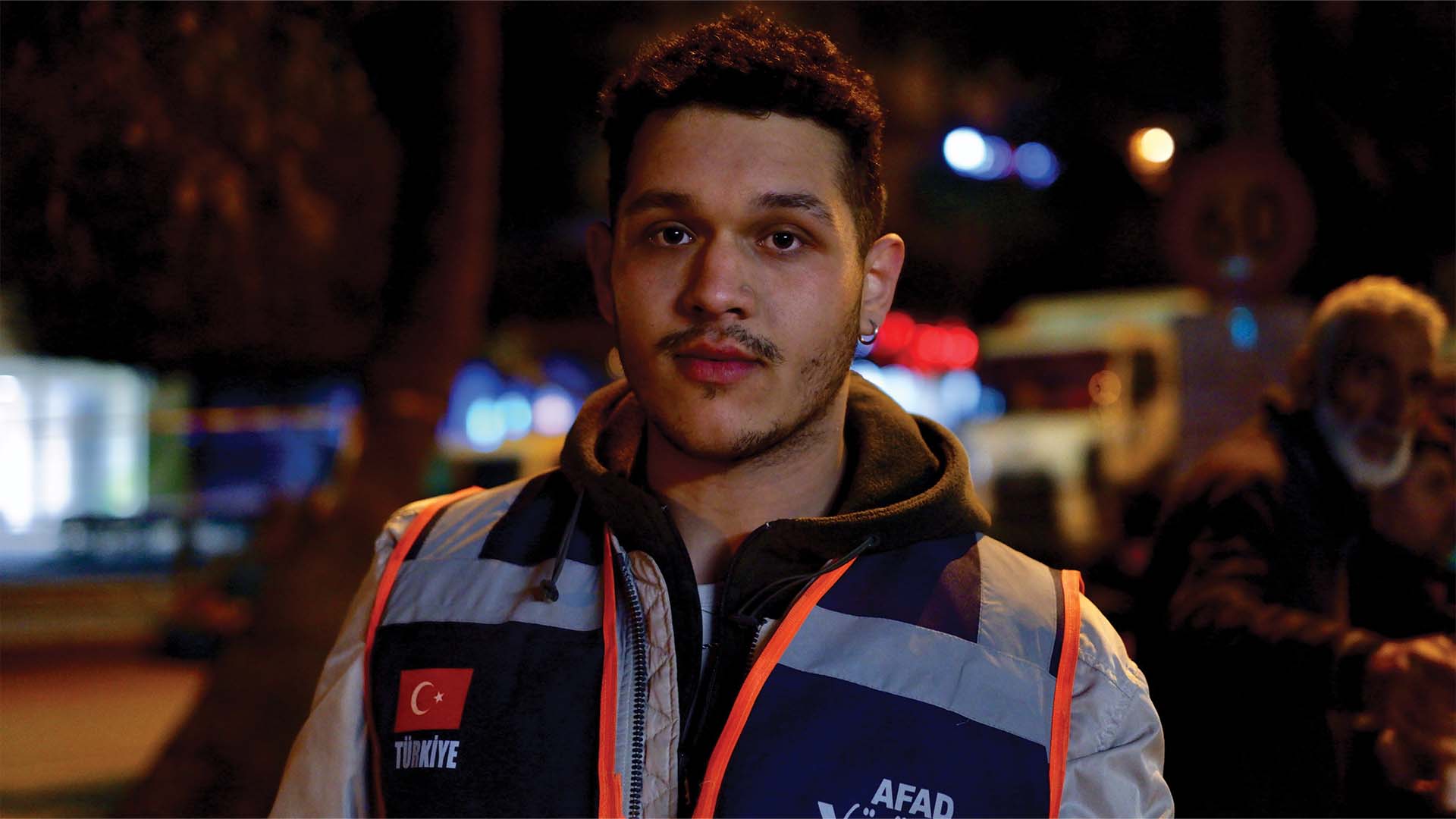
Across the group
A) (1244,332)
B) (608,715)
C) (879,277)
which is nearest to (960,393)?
(1244,332)

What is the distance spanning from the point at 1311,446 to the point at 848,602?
1844mm

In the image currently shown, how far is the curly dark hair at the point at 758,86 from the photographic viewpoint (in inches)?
71.4

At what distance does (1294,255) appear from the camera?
415 cm


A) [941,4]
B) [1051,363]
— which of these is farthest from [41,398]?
[1051,363]

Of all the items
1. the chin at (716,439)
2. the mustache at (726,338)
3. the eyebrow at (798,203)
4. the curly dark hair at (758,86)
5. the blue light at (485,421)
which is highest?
the curly dark hair at (758,86)

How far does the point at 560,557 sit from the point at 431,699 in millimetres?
309

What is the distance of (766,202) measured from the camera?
1787 mm

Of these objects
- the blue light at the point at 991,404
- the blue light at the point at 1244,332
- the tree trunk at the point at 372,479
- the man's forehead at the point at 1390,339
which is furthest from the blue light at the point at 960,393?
the man's forehead at the point at 1390,339

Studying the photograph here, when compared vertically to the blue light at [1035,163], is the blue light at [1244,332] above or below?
below

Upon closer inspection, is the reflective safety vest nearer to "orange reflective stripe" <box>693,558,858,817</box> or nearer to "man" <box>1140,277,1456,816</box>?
"orange reflective stripe" <box>693,558,858,817</box>

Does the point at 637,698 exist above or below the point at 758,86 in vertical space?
below

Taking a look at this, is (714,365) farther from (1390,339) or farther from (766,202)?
(1390,339)

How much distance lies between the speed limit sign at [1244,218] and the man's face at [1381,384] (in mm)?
1281

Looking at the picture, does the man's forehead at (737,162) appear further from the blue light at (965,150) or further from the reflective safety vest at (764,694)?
the blue light at (965,150)
